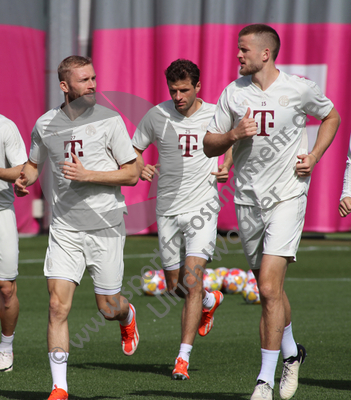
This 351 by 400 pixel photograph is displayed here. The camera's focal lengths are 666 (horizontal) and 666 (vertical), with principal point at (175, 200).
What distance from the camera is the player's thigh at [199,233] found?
237 inches

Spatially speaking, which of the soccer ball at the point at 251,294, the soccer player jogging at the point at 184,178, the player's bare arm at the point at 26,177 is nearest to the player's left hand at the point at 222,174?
the soccer player jogging at the point at 184,178

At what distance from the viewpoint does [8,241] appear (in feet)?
18.5

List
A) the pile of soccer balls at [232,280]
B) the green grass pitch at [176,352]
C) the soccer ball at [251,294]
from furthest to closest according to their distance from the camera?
1. the pile of soccer balls at [232,280]
2. the soccer ball at [251,294]
3. the green grass pitch at [176,352]

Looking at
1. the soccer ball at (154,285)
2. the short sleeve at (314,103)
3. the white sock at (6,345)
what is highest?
the short sleeve at (314,103)

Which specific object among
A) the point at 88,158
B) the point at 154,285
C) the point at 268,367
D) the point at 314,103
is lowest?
the point at 154,285

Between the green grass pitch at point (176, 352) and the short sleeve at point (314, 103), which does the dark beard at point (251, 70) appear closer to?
the short sleeve at point (314, 103)

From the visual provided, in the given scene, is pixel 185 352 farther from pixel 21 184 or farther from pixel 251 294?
pixel 251 294

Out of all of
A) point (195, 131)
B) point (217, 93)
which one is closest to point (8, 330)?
point (195, 131)

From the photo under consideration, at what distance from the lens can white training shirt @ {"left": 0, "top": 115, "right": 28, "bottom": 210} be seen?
5.58 meters

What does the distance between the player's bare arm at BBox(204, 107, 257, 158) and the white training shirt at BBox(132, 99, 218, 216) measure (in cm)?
137

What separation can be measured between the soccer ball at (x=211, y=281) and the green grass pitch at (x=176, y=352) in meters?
0.24

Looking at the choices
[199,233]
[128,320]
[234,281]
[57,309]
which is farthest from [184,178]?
[234,281]

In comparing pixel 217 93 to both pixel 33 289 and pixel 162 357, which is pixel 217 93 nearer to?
pixel 33 289

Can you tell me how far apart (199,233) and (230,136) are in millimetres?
1722
